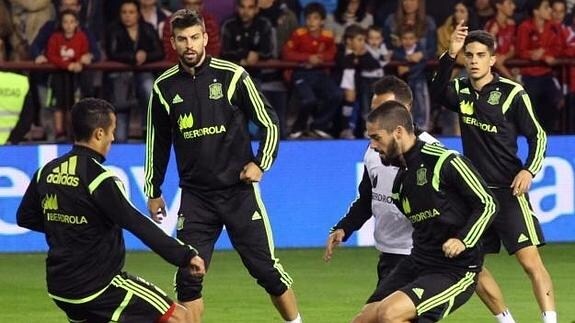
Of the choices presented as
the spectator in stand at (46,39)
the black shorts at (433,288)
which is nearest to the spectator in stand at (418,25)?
the spectator in stand at (46,39)

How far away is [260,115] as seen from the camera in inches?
414

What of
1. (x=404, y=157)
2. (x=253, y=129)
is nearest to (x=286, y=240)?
(x=253, y=129)

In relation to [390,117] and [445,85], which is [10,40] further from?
[390,117]

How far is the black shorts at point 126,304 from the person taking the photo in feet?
28.7

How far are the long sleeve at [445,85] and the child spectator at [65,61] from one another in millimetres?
6990

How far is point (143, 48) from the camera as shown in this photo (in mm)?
17953

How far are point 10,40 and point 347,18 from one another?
4025mm

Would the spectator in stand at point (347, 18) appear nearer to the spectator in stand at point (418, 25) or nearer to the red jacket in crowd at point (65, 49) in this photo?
the spectator in stand at point (418, 25)

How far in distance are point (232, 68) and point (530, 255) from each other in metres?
2.42

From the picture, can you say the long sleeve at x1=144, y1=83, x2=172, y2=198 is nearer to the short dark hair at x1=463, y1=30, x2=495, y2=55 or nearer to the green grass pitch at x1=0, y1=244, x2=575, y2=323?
the green grass pitch at x1=0, y1=244, x2=575, y2=323

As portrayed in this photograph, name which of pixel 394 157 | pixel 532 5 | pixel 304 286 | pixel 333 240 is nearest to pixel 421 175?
pixel 394 157

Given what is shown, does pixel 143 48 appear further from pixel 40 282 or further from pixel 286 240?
pixel 40 282

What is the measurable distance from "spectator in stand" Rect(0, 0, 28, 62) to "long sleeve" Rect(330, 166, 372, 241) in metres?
8.80

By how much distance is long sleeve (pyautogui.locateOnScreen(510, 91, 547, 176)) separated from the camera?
1109 centimetres
